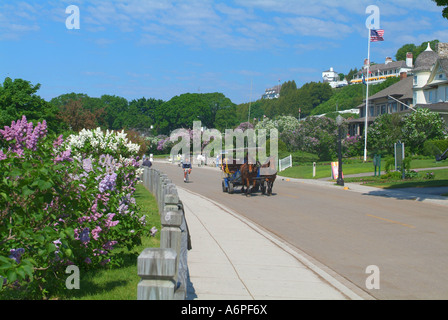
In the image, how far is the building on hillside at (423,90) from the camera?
214 ft

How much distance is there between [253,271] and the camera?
9336mm

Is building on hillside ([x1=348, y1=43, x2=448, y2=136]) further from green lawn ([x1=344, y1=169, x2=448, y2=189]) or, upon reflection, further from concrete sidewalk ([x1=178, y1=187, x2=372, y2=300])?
concrete sidewalk ([x1=178, y1=187, x2=372, y2=300])

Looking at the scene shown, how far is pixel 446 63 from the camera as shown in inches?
2591

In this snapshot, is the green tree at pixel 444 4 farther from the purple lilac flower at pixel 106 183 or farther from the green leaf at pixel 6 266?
the green leaf at pixel 6 266

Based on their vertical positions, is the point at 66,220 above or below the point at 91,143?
below

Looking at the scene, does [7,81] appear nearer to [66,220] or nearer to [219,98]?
[66,220]

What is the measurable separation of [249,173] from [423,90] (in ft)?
174

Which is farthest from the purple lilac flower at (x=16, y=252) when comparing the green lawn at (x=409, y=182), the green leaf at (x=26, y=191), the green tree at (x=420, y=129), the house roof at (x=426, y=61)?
the house roof at (x=426, y=61)

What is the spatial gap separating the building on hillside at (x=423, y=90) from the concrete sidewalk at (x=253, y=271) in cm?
4819

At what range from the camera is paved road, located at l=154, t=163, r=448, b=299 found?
9.08 meters

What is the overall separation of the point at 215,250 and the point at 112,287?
4.06m

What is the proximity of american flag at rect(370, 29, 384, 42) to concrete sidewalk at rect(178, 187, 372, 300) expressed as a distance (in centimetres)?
3886

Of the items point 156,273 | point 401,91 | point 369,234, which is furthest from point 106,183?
point 401,91

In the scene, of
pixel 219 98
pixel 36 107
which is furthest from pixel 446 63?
pixel 219 98
